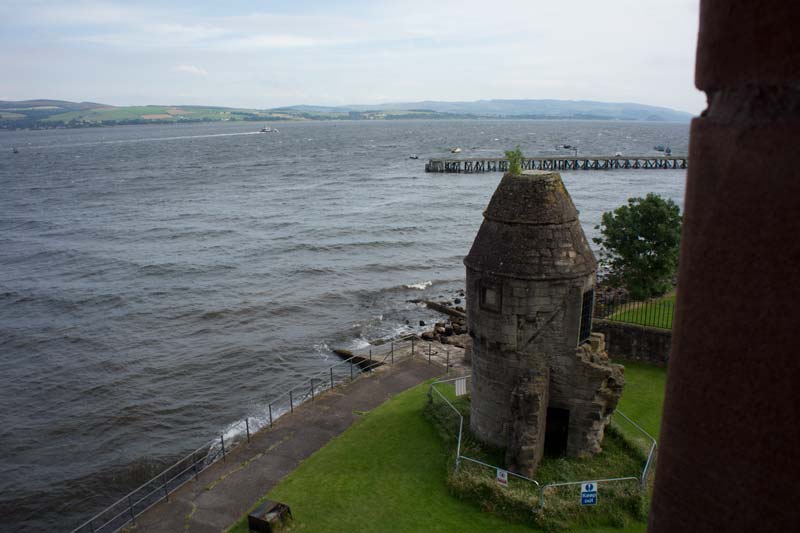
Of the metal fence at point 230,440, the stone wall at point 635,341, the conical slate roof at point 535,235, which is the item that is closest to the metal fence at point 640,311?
the stone wall at point 635,341

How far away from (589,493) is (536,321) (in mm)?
4539

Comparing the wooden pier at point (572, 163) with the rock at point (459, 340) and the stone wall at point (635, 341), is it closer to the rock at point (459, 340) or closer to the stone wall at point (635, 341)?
the rock at point (459, 340)

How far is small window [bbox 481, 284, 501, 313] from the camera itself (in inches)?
634

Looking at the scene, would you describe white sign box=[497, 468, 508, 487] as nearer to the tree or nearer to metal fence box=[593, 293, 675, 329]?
metal fence box=[593, 293, 675, 329]

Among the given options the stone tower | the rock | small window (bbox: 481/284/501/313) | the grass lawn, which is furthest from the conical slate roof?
the rock

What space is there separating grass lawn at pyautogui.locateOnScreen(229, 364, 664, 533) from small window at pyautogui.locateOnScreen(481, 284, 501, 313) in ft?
16.6

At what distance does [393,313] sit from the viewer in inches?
1752

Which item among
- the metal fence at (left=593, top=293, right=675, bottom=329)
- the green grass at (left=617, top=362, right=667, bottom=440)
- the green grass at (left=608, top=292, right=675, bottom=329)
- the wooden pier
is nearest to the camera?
the green grass at (left=617, top=362, right=667, bottom=440)

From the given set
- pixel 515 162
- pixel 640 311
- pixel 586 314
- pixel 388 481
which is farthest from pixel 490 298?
pixel 640 311

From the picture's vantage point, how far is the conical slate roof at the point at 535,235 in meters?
15.7

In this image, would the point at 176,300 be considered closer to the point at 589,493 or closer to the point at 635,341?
the point at 635,341

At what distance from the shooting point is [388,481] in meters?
17.4

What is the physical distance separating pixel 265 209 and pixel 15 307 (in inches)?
1678

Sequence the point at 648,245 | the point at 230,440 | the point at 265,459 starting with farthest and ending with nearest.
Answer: the point at 648,245 < the point at 230,440 < the point at 265,459
